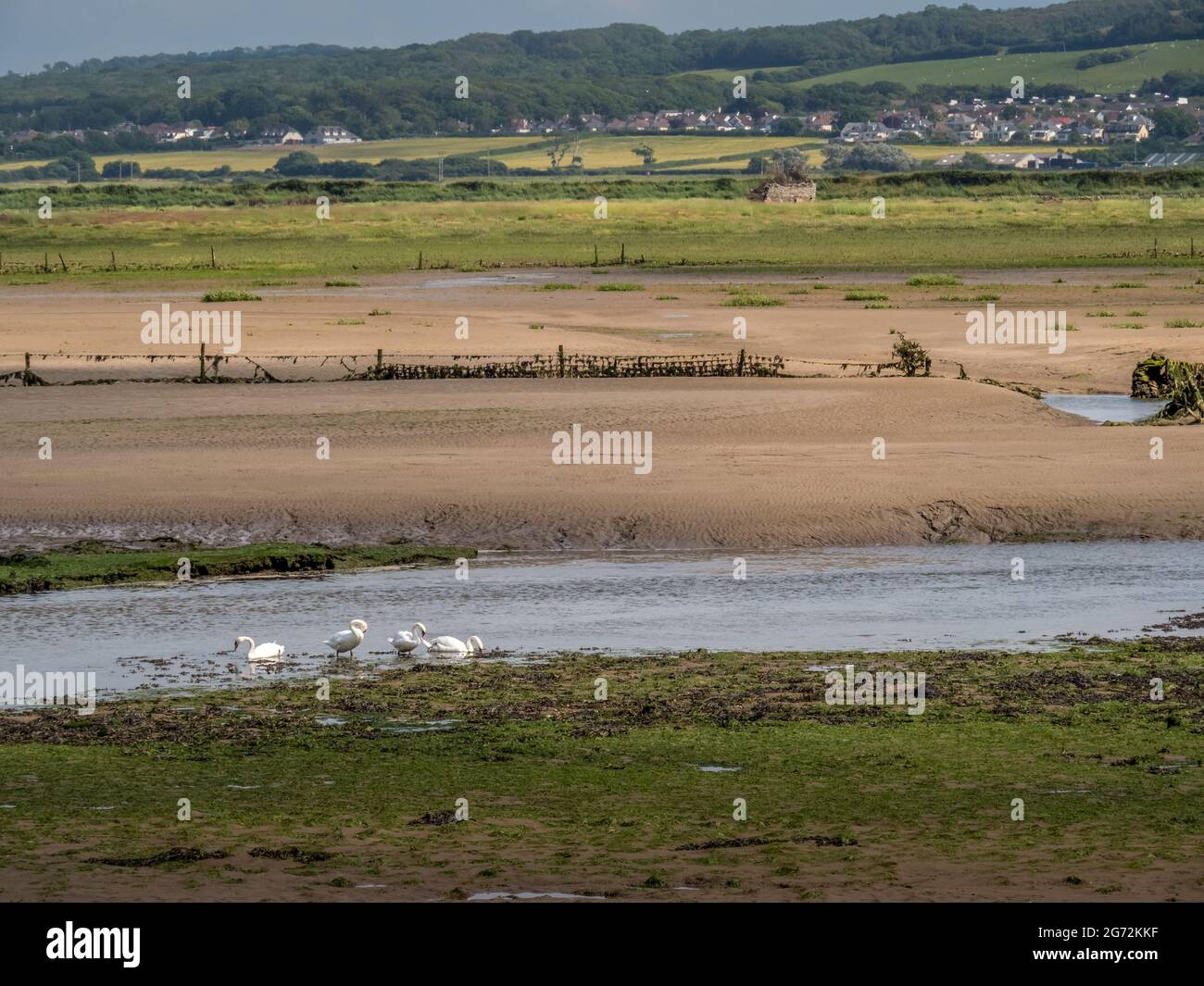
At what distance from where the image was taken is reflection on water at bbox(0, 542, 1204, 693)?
53.7 ft

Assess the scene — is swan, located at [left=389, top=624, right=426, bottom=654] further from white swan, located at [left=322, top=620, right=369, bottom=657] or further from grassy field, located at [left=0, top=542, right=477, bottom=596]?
grassy field, located at [left=0, top=542, right=477, bottom=596]

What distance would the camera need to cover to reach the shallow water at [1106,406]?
3138cm

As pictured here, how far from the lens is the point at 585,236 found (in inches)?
3474

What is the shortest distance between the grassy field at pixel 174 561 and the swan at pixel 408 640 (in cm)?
457

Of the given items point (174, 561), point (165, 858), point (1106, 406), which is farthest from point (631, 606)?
point (1106, 406)

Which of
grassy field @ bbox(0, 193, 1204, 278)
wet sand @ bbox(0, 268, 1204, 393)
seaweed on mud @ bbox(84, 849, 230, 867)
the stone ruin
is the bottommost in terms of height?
seaweed on mud @ bbox(84, 849, 230, 867)

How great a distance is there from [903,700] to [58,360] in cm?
2743

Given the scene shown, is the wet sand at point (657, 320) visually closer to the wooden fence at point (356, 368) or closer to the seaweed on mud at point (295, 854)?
the wooden fence at point (356, 368)

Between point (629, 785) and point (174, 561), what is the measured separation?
10.1 m

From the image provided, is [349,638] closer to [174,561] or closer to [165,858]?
[174,561]

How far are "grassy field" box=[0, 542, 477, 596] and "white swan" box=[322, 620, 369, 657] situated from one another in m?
4.65

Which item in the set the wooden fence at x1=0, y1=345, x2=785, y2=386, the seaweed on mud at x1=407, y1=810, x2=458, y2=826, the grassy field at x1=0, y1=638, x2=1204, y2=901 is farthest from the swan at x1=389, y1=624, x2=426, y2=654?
the wooden fence at x1=0, y1=345, x2=785, y2=386
